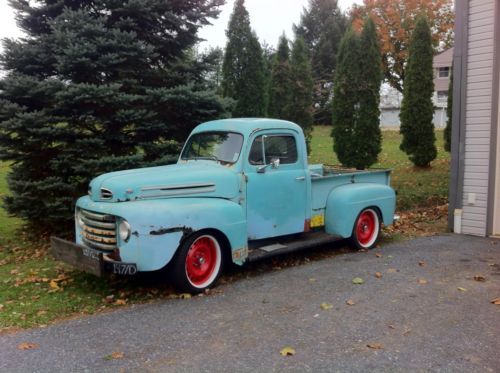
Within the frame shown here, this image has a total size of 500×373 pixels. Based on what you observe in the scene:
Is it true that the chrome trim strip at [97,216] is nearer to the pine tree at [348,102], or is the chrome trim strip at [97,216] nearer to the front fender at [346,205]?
the front fender at [346,205]

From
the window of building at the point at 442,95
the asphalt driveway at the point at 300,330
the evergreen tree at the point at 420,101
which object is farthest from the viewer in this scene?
the window of building at the point at 442,95

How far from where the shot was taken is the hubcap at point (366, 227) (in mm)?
7793

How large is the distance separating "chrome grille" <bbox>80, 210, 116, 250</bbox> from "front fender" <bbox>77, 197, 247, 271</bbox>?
8cm

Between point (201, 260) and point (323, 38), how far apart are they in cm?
3912

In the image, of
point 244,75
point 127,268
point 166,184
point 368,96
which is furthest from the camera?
point 244,75

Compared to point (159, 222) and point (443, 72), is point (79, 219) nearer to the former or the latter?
point (159, 222)

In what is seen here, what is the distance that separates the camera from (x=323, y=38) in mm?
42000

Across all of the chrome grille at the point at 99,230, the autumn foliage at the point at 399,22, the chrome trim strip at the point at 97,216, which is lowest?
the chrome grille at the point at 99,230

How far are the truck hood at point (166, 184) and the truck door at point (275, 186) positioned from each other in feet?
1.11

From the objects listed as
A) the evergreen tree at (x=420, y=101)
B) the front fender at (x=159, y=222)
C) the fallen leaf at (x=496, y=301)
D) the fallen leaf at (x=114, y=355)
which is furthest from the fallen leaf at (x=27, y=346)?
the evergreen tree at (x=420, y=101)

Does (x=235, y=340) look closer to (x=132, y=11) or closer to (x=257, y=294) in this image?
(x=257, y=294)

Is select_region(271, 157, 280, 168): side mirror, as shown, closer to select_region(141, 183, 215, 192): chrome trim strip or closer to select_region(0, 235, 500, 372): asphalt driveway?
select_region(141, 183, 215, 192): chrome trim strip

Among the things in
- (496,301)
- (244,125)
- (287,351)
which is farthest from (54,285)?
(496,301)

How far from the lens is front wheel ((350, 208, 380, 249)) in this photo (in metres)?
7.66
